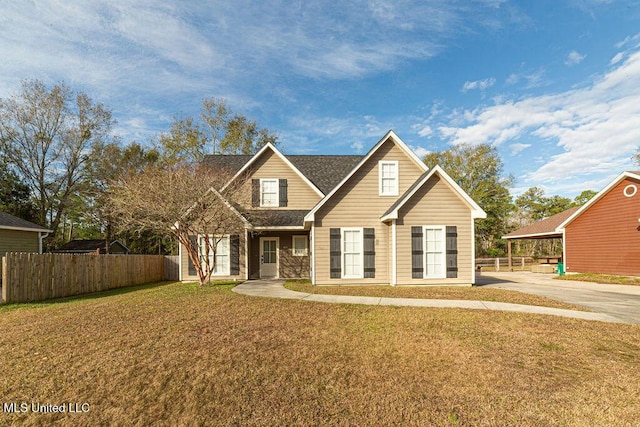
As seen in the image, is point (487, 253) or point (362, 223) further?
point (487, 253)

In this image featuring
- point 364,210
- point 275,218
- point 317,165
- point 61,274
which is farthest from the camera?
point 317,165

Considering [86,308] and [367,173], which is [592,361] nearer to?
[367,173]

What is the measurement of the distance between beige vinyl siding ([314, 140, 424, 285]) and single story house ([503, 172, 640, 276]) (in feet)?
40.1

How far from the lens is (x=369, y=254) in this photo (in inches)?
532

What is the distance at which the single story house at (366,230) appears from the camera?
12859mm

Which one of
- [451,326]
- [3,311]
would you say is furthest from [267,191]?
[451,326]

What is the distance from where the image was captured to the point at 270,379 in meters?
4.29

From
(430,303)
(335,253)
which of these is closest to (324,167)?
(335,253)

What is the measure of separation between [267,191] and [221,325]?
10562 mm

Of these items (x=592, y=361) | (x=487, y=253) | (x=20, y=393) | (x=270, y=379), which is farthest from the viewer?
(x=487, y=253)

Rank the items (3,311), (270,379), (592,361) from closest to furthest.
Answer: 1. (270,379)
2. (592,361)
3. (3,311)

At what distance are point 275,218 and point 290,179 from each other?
2.49 m

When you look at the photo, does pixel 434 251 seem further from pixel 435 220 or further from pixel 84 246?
pixel 84 246

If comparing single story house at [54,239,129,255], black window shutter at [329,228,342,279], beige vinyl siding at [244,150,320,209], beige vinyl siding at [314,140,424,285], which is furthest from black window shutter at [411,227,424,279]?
single story house at [54,239,129,255]
